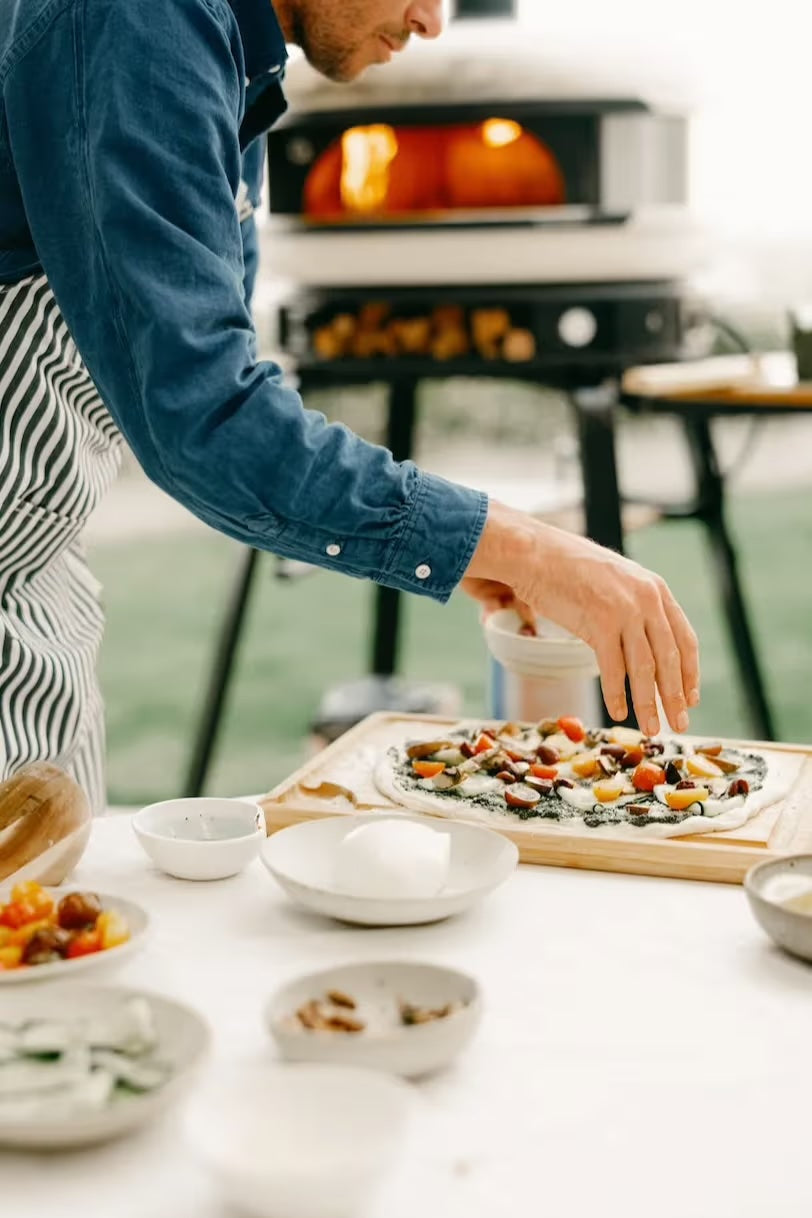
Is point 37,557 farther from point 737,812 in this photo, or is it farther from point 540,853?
point 737,812

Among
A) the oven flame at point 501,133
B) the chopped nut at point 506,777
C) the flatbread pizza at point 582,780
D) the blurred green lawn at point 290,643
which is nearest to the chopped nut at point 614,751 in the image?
the flatbread pizza at point 582,780

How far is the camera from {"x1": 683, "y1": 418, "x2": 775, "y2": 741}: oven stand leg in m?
3.53

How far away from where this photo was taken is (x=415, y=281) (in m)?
3.16

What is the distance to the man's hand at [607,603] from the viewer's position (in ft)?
4.45

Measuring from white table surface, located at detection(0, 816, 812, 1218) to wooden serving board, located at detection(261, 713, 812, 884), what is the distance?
21mm

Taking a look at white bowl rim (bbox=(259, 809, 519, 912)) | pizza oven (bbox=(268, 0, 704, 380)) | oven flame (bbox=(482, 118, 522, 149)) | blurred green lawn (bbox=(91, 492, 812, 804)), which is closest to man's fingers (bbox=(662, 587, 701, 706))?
white bowl rim (bbox=(259, 809, 519, 912))

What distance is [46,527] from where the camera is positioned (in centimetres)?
177

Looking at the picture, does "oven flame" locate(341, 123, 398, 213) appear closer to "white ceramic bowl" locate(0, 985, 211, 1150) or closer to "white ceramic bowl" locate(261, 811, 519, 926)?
"white ceramic bowl" locate(261, 811, 519, 926)

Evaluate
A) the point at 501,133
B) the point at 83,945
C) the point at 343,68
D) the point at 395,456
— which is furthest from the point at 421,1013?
the point at 395,456

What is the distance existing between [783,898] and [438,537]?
45 centimetres

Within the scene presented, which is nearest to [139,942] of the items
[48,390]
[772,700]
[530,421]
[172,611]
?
[48,390]

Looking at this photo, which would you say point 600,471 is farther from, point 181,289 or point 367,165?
point 181,289

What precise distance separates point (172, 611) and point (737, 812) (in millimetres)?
4863

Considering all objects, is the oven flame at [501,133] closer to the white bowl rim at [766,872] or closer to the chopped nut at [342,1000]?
the white bowl rim at [766,872]
